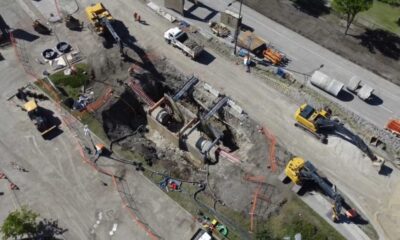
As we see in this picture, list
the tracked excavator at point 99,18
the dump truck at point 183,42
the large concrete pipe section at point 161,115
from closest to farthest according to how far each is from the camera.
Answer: the large concrete pipe section at point 161,115 → the dump truck at point 183,42 → the tracked excavator at point 99,18

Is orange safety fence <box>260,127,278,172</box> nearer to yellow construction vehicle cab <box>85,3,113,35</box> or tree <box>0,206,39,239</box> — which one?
tree <box>0,206,39,239</box>

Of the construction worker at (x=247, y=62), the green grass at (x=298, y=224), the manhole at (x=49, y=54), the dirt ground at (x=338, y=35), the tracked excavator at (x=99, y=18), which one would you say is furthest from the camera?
the tracked excavator at (x=99, y=18)

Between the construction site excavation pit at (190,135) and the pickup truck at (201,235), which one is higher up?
the construction site excavation pit at (190,135)

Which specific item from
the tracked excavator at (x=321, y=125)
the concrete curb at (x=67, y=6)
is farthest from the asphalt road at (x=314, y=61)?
the concrete curb at (x=67, y=6)

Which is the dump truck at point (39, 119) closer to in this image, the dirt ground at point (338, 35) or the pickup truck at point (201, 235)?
the pickup truck at point (201, 235)

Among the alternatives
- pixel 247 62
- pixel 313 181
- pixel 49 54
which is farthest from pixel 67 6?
pixel 313 181

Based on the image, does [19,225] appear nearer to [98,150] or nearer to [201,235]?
[98,150]

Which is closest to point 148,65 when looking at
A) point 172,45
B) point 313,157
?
point 172,45
